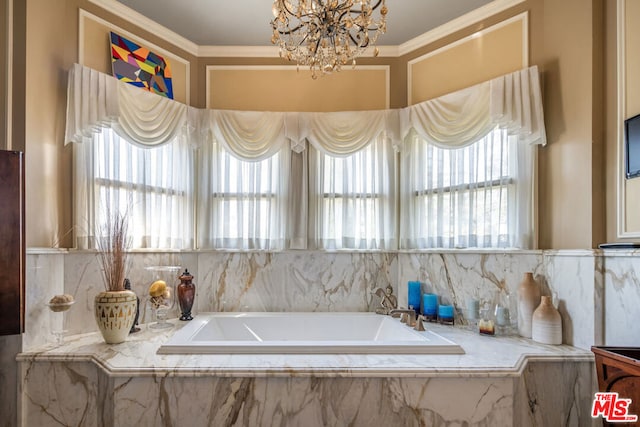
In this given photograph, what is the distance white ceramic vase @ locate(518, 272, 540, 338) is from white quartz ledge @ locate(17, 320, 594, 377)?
13 centimetres

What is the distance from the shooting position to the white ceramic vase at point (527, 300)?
2.10 m

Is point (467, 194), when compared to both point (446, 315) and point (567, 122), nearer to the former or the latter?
point (567, 122)

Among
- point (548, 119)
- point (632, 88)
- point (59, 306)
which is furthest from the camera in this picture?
point (548, 119)

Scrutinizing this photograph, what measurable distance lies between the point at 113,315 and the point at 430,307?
78.9 inches

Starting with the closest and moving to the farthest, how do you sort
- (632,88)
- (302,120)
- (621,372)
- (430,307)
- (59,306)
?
(621,372) < (632,88) < (59,306) < (430,307) < (302,120)

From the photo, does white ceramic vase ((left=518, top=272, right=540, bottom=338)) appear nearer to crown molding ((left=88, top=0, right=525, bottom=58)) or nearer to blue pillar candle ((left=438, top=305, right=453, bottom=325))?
blue pillar candle ((left=438, top=305, right=453, bottom=325))

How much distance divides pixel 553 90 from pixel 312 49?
146cm

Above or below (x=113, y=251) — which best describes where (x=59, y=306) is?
below

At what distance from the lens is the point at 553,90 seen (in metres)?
2.12

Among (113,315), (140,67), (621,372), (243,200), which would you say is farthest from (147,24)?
(621,372)

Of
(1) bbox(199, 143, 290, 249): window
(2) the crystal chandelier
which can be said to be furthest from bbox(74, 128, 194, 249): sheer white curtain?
(2) the crystal chandelier

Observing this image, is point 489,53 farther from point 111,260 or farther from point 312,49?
point 111,260

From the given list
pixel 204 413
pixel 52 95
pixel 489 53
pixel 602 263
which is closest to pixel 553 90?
pixel 489 53

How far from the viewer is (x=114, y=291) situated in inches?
80.6
